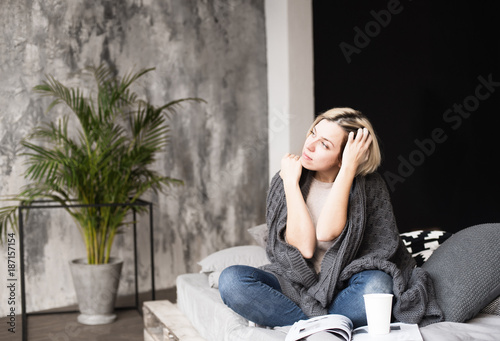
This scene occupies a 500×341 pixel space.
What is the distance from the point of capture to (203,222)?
14.4 feet

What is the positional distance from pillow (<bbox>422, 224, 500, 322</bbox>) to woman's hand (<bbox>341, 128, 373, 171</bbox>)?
18.0 inches

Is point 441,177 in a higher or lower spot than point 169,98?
lower

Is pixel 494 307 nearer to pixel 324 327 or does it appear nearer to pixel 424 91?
pixel 324 327

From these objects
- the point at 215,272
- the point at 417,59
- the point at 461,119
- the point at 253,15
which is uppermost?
the point at 253,15

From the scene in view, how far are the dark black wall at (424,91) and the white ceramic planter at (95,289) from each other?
2.07 metres

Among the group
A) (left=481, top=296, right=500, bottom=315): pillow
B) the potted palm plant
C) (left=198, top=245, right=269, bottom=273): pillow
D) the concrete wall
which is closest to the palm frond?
the potted palm plant

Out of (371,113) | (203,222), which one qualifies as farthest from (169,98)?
(371,113)

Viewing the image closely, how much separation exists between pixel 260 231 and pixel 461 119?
2.81 metres

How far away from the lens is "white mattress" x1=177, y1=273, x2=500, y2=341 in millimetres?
1713

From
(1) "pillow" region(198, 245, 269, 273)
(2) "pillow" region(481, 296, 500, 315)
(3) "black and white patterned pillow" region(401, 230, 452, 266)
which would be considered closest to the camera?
(2) "pillow" region(481, 296, 500, 315)

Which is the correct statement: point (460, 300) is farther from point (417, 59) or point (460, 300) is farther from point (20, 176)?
point (417, 59)

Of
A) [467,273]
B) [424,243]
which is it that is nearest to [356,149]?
[467,273]

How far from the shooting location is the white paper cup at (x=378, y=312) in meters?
1.59

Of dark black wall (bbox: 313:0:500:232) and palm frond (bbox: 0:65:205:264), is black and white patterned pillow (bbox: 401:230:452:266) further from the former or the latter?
dark black wall (bbox: 313:0:500:232)
